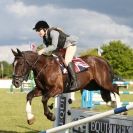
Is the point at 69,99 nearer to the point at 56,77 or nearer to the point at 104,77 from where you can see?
the point at 56,77

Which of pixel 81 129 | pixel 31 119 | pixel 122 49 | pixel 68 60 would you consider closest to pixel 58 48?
pixel 68 60

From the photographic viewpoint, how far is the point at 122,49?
91562 mm

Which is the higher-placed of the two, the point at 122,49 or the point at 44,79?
the point at 122,49

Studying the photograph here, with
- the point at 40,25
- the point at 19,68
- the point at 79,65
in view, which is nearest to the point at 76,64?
the point at 79,65

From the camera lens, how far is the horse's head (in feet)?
28.5

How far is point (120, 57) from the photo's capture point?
88438mm

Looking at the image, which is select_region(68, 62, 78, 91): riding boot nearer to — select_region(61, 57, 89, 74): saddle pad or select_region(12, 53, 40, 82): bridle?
select_region(61, 57, 89, 74): saddle pad

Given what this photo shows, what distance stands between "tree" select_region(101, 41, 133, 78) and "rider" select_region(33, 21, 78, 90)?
74.8 m

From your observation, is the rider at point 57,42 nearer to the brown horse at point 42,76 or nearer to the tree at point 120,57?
the brown horse at point 42,76

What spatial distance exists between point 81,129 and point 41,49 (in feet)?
8.63

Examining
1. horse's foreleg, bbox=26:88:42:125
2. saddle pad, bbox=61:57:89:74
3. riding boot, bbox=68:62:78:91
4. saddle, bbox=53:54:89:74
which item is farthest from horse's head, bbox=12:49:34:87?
saddle pad, bbox=61:57:89:74

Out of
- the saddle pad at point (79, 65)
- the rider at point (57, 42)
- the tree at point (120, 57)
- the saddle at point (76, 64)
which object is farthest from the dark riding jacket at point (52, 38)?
the tree at point (120, 57)

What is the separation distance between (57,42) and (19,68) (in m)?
0.91

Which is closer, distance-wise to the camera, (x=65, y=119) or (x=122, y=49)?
(x=65, y=119)
